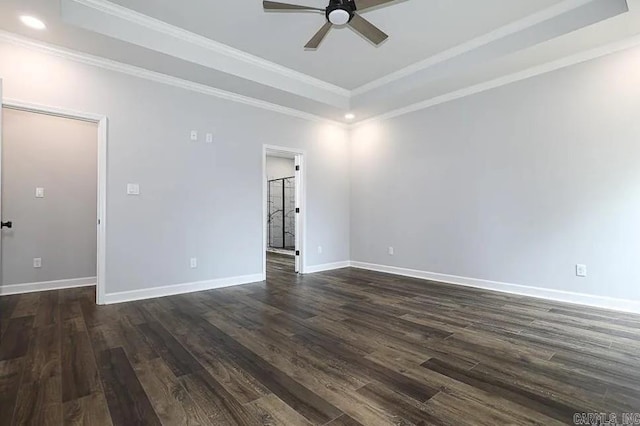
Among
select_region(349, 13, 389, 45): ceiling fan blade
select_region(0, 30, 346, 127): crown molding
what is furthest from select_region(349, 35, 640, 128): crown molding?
select_region(349, 13, 389, 45): ceiling fan blade

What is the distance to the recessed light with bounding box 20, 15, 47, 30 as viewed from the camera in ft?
9.56

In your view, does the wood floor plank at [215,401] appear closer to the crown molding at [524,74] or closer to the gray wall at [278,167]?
the crown molding at [524,74]

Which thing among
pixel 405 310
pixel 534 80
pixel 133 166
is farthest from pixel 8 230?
pixel 534 80

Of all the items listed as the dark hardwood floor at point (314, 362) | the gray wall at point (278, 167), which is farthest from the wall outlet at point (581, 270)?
the gray wall at point (278, 167)

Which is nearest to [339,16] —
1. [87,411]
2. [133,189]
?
[133,189]

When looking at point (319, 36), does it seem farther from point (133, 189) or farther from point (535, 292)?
point (535, 292)

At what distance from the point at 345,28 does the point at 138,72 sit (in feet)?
8.52

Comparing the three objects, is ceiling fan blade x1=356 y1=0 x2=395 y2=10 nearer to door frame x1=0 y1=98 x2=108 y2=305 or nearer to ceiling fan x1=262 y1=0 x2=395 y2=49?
ceiling fan x1=262 y1=0 x2=395 y2=49

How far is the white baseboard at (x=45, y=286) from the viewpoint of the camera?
13.2 feet

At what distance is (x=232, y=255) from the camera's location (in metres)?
4.69

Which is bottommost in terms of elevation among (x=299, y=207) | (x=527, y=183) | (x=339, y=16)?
(x=299, y=207)

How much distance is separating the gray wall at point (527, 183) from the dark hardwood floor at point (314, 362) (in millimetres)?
666

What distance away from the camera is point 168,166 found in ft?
13.5

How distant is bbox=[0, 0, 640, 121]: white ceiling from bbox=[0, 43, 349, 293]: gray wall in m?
0.32
